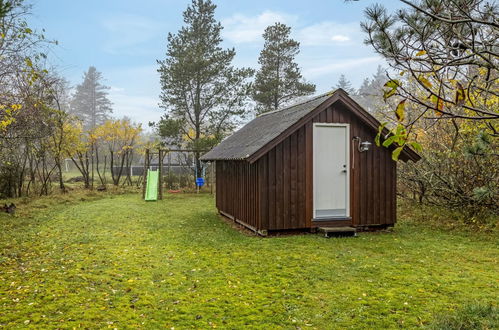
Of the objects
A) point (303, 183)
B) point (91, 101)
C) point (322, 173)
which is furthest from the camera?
point (91, 101)

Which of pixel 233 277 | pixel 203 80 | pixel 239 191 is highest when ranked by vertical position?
pixel 203 80

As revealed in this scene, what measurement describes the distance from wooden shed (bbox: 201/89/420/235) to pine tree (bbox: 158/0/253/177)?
35.0 feet

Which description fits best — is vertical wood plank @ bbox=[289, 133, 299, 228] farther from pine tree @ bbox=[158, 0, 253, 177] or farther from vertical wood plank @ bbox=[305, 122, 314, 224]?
pine tree @ bbox=[158, 0, 253, 177]

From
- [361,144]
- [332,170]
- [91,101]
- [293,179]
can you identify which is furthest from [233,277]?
[91,101]

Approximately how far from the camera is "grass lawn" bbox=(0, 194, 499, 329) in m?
3.61

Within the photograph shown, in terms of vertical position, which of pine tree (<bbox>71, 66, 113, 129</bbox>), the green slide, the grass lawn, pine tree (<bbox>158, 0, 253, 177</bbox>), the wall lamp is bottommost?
the grass lawn

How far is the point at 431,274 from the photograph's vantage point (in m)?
4.90

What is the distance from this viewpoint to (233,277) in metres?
4.84

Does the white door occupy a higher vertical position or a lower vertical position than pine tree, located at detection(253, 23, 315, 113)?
lower

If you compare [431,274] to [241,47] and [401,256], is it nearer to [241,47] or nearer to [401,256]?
[401,256]

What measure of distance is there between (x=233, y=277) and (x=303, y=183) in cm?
323

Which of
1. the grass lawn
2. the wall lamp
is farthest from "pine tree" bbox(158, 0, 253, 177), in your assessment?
the grass lawn

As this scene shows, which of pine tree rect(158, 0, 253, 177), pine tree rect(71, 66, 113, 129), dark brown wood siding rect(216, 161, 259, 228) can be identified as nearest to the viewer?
dark brown wood siding rect(216, 161, 259, 228)

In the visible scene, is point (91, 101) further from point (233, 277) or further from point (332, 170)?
point (233, 277)
